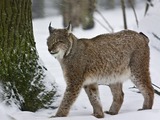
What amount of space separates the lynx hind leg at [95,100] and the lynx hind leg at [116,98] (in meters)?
0.28

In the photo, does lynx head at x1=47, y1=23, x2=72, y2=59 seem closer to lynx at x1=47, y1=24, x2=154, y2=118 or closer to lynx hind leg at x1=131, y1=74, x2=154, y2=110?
lynx at x1=47, y1=24, x2=154, y2=118

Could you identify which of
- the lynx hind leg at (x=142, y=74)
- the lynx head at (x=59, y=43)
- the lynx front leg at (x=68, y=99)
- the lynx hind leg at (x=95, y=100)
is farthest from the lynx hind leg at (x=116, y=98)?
the lynx head at (x=59, y=43)

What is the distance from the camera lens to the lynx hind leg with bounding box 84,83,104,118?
627cm

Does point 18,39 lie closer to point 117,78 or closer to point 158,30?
point 117,78

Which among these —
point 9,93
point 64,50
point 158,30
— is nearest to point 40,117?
point 9,93

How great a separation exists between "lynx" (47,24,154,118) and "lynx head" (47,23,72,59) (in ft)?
0.09

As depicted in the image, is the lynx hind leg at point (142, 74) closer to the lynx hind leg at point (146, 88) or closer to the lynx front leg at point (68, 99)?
the lynx hind leg at point (146, 88)

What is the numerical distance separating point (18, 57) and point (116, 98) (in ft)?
5.01

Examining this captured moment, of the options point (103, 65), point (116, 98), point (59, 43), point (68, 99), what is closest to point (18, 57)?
point (59, 43)

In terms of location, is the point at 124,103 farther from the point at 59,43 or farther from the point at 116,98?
the point at 59,43

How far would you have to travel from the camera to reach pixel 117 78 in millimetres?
6496

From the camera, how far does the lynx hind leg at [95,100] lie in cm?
627

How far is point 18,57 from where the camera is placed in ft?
20.9

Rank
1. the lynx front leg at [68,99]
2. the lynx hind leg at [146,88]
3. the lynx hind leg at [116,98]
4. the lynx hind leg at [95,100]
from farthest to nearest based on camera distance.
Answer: the lynx hind leg at [116,98]
the lynx hind leg at [146,88]
the lynx hind leg at [95,100]
the lynx front leg at [68,99]
